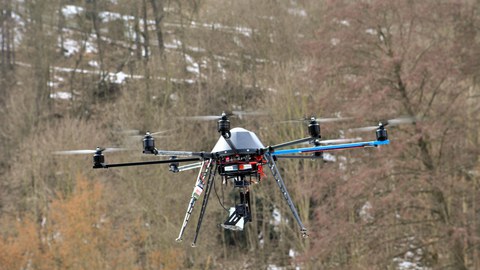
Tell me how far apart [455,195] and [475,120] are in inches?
122

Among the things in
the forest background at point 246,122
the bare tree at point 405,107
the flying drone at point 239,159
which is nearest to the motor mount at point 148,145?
the flying drone at point 239,159

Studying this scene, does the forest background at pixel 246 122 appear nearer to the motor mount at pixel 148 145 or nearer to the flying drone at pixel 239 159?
the flying drone at pixel 239 159

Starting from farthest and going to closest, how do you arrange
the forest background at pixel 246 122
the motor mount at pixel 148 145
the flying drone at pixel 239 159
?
the forest background at pixel 246 122 → the flying drone at pixel 239 159 → the motor mount at pixel 148 145

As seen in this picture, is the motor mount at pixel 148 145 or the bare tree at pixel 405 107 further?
the bare tree at pixel 405 107

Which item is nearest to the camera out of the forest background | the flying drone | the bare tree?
the flying drone

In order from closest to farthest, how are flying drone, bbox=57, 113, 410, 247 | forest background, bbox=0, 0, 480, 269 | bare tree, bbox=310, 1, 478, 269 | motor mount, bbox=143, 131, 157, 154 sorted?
motor mount, bbox=143, 131, 157, 154, flying drone, bbox=57, 113, 410, 247, bare tree, bbox=310, 1, 478, 269, forest background, bbox=0, 0, 480, 269

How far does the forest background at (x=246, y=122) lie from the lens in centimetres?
3362

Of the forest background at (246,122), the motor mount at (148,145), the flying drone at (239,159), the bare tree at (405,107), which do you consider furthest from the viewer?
the forest background at (246,122)

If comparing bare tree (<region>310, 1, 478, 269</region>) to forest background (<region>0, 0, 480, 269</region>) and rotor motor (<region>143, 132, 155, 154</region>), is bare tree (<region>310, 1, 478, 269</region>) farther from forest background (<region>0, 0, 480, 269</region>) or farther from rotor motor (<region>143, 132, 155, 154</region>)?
rotor motor (<region>143, 132, 155, 154</region>)

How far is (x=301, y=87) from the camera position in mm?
40500

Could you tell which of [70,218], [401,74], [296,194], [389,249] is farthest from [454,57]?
[70,218]

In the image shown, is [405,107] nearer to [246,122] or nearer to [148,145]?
[246,122]

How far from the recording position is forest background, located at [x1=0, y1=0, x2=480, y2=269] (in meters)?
33.6

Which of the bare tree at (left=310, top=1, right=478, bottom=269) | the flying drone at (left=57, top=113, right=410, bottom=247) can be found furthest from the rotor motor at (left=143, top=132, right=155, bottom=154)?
the bare tree at (left=310, top=1, right=478, bottom=269)
